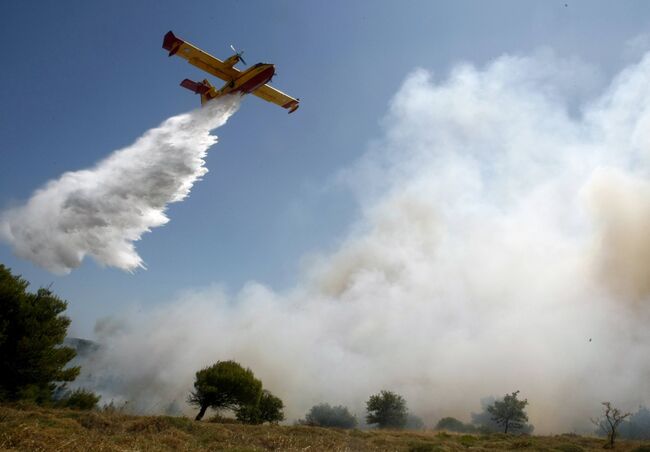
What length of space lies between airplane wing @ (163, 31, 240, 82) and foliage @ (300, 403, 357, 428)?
322ft

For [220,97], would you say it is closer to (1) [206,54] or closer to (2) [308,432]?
(1) [206,54]

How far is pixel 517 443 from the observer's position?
37531 mm

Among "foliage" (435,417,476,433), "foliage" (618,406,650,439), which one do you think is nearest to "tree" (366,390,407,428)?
"foliage" (435,417,476,433)

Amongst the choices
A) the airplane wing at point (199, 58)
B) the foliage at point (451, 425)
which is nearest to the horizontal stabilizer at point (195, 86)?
the airplane wing at point (199, 58)

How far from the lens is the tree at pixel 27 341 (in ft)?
126

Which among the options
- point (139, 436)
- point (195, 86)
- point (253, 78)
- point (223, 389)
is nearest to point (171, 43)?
point (195, 86)

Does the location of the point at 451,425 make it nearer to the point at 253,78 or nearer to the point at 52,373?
the point at 52,373

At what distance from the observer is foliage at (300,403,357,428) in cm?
11404

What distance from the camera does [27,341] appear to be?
3853 cm

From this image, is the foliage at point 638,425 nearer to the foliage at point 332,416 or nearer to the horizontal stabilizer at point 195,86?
the foliage at point 332,416

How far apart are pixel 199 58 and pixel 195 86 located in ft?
18.3

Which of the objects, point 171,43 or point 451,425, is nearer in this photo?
point 171,43

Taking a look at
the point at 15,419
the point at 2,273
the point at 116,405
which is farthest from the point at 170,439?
the point at 2,273

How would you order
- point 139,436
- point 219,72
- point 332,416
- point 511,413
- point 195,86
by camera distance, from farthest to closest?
point 332,416 → point 511,413 → point 195,86 → point 219,72 → point 139,436
